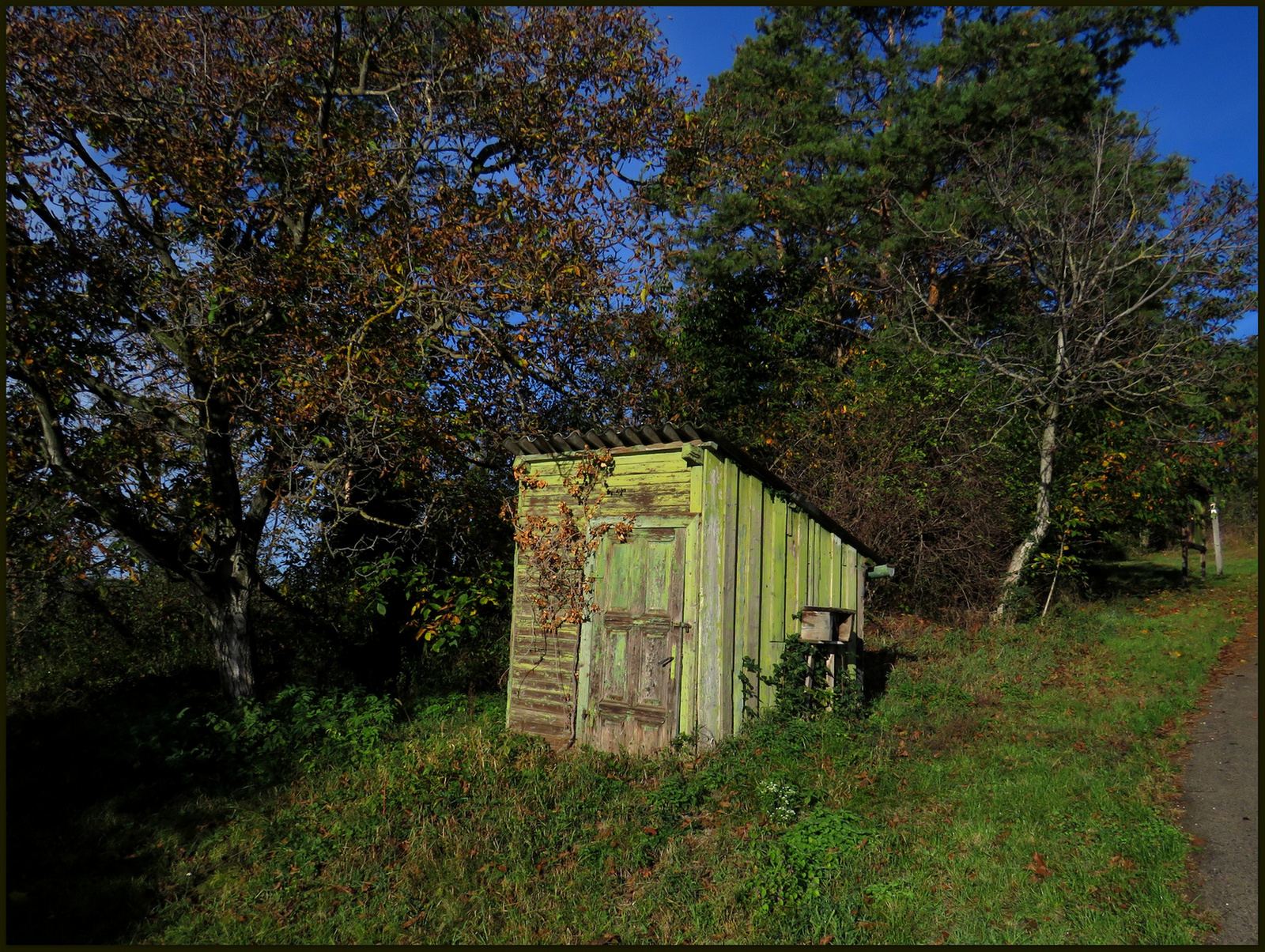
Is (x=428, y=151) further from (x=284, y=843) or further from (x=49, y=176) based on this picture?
(x=284, y=843)

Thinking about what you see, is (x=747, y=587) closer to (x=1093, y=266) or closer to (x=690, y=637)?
(x=690, y=637)

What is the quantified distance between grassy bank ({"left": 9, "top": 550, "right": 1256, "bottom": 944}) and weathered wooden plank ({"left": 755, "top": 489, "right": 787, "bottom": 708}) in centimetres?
73

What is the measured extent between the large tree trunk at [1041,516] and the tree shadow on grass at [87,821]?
13.7 meters

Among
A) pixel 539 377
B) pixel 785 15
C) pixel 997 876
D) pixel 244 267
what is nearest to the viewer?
pixel 997 876

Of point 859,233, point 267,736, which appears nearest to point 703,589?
point 267,736

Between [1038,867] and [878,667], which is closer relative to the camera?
[1038,867]

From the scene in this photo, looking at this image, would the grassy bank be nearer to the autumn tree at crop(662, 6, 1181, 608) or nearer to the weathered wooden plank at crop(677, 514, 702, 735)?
the weathered wooden plank at crop(677, 514, 702, 735)

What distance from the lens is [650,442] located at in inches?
305

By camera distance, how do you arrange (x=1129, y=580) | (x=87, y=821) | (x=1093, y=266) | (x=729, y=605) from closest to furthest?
(x=87, y=821) → (x=729, y=605) → (x=1093, y=266) → (x=1129, y=580)

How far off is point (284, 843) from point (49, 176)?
768 cm

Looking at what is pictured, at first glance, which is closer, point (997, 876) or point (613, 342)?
point (997, 876)

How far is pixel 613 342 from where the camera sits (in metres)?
11.5

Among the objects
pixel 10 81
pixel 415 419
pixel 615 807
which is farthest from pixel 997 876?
pixel 10 81

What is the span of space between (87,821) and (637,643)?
16.0 feet
